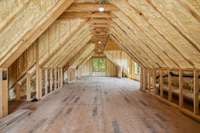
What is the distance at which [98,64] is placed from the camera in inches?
1007

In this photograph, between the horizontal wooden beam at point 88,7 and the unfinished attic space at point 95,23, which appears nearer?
the unfinished attic space at point 95,23

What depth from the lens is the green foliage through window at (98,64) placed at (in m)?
25.5

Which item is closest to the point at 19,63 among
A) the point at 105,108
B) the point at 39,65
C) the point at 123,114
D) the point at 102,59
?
the point at 39,65

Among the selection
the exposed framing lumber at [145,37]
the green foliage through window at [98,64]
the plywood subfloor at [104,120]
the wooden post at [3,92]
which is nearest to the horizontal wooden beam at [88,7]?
the exposed framing lumber at [145,37]

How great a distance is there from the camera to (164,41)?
5.38m

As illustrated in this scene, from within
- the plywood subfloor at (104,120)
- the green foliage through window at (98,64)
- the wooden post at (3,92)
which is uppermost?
the green foliage through window at (98,64)

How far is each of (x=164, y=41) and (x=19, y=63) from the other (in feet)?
12.9

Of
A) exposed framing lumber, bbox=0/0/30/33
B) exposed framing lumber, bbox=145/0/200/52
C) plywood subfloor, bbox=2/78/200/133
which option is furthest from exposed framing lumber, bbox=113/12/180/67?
exposed framing lumber, bbox=0/0/30/33

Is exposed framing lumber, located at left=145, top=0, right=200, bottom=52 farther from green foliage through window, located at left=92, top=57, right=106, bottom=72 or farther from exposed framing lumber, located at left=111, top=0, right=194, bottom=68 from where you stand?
green foliage through window, located at left=92, top=57, right=106, bottom=72

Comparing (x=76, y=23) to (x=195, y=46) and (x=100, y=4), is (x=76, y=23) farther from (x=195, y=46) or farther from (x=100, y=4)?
(x=195, y=46)

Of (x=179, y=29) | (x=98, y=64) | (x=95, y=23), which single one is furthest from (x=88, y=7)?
(x=98, y=64)

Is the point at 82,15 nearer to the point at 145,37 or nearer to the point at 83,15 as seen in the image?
the point at 83,15

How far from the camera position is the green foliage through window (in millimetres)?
25484

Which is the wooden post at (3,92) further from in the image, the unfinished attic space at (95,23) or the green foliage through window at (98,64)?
the green foliage through window at (98,64)
